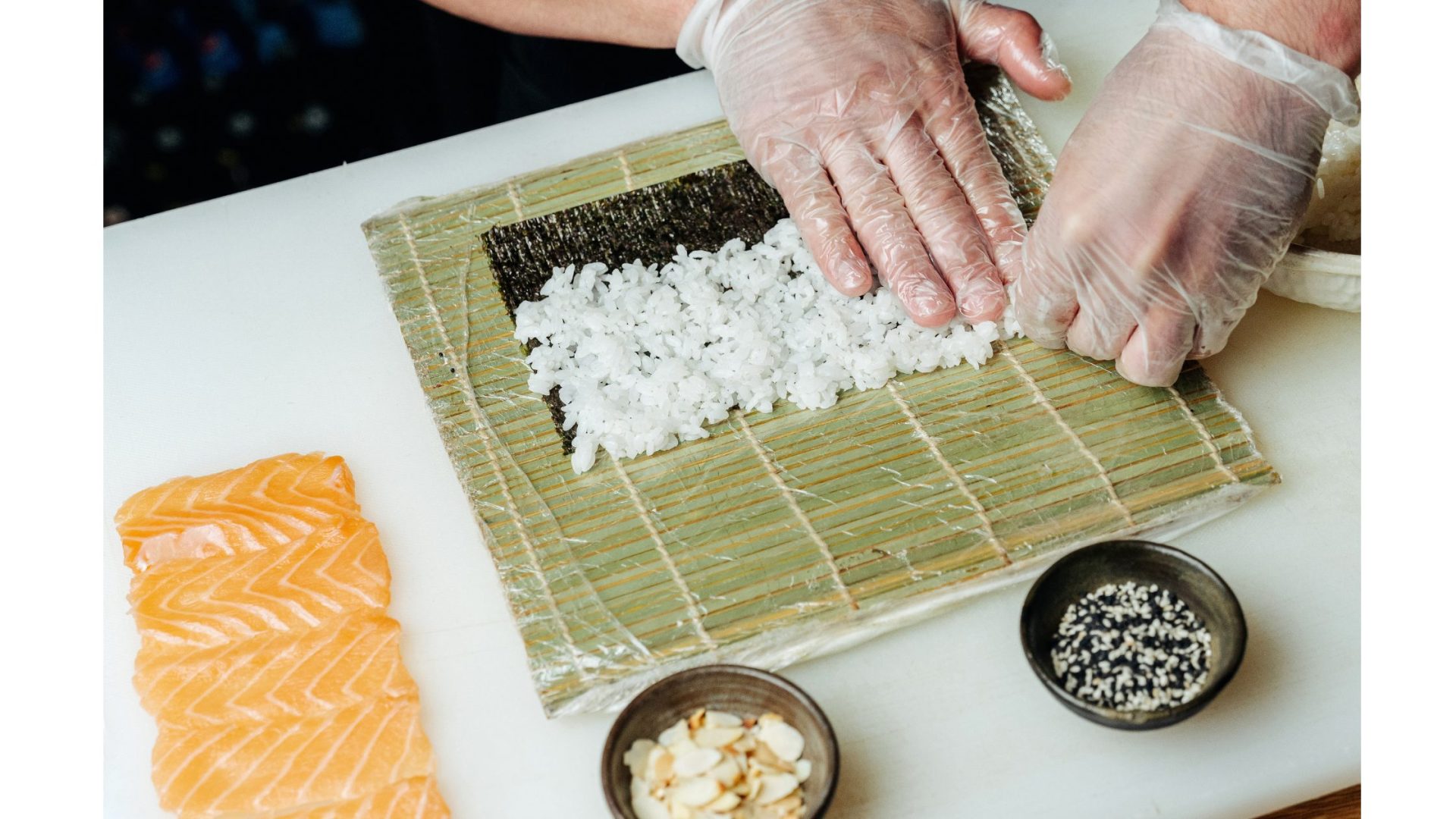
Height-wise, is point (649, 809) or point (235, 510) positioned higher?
point (235, 510)

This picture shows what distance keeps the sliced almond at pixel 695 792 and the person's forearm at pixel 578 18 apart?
5.31 ft

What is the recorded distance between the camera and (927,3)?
2217mm

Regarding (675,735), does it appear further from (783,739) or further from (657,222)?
(657,222)

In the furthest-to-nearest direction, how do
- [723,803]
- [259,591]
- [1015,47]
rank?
[1015,47] < [259,591] < [723,803]

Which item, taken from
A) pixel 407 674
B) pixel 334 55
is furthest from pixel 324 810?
pixel 334 55

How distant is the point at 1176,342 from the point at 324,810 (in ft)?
4.85

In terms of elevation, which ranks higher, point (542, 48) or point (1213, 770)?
point (542, 48)

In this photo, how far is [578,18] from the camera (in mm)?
2465

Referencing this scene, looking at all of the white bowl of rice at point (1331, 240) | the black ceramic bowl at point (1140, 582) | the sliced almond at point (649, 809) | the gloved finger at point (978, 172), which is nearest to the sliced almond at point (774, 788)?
the sliced almond at point (649, 809)

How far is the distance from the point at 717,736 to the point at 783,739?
3.5 inches

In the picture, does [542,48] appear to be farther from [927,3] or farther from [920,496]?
[920,496]

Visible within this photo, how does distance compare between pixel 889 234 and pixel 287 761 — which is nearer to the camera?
pixel 287 761

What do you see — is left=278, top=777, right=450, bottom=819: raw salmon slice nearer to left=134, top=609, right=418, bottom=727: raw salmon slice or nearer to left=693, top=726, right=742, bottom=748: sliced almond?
left=134, top=609, right=418, bottom=727: raw salmon slice

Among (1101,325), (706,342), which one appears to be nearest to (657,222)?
(706,342)
